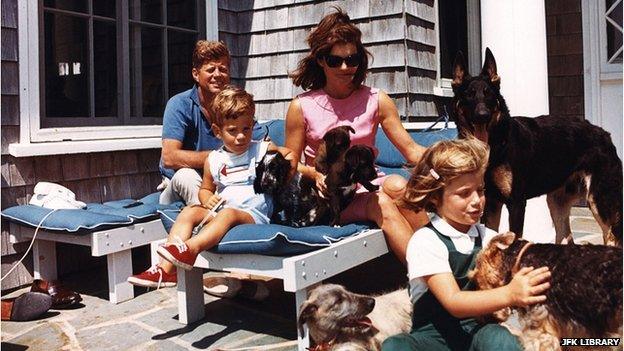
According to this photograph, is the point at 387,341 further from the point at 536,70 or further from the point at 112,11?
the point at 112,11

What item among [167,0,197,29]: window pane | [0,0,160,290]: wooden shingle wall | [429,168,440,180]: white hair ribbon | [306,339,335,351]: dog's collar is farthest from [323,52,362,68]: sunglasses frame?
[167,0,197,29]: window pane

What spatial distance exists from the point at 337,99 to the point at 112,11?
2.49 metres

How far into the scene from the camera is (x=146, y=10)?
5.29m

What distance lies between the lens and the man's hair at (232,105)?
10.8ft

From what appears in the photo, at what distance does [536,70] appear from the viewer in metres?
4.44

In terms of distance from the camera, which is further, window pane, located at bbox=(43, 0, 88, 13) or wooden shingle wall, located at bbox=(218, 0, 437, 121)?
wooden shingle wall, located at bbox=(218, 0, 437, 121)

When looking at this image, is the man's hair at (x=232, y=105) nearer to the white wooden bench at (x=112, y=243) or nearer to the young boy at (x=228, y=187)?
the young boy at (x=228, y=187)

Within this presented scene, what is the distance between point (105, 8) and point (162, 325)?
282cm

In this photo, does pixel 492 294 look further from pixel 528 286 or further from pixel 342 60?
pixel 342 60

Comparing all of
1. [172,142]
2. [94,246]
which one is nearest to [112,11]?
[172,142]

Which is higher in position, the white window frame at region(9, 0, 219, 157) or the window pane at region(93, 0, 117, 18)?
the window pane at region(93, 0, 117, 18)

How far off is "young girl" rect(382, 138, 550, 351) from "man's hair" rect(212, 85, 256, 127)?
1.31 meters

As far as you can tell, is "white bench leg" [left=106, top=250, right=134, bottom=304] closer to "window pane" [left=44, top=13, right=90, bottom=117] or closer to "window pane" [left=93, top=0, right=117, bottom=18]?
"window pane" [left=44, top=13, right=90, bottom=117]

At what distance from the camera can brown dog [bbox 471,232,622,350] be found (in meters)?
1.88
